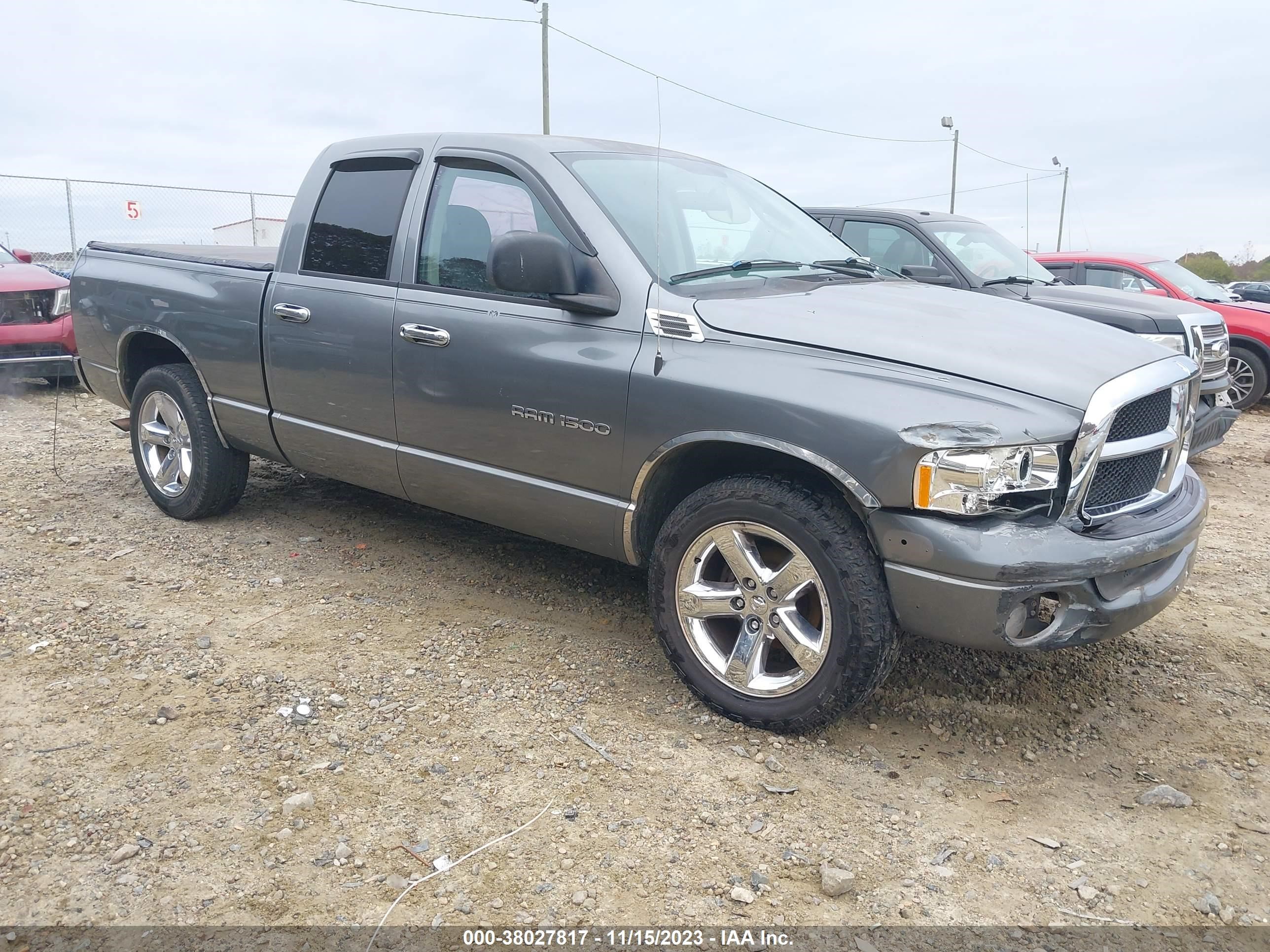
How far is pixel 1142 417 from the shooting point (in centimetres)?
306

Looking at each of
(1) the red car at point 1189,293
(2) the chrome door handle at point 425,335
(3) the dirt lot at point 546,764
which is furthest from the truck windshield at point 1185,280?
(2) the chrome door handle at point 425,335

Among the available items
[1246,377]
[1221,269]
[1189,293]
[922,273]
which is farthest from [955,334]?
[1221,269]

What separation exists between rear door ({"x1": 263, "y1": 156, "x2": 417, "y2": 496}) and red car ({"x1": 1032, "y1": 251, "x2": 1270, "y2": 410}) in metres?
7.98

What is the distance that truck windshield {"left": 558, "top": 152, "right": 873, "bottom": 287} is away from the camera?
3.55 m

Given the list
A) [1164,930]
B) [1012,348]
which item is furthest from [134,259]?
[1164,930]

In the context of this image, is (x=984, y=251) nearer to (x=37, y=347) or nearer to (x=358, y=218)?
(x=358, y=218)

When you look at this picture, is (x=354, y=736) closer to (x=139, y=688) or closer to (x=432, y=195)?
(x=139, y=688)

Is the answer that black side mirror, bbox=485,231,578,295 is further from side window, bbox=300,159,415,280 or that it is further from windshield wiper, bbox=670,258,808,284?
side window, bbox=300,159,415,280

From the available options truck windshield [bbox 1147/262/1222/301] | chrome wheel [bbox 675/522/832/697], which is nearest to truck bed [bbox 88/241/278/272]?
chrome wheel [bbox 675/522/832/697]

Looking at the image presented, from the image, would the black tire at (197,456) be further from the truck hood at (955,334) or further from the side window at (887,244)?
the side window at (887,244)

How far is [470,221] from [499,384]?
2.44 ft

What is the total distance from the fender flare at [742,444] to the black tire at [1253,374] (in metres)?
8.73

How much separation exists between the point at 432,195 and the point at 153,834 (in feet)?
8.44

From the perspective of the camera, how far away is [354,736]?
318 cm
